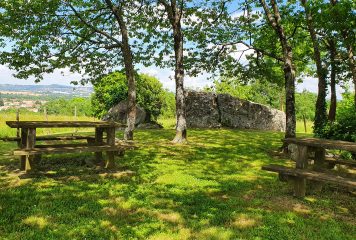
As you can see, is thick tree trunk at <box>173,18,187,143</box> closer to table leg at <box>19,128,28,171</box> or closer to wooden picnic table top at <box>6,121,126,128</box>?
wooden picnic table top at <box>6,121,126,128</box>

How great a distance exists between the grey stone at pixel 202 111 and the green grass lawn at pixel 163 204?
575 inches

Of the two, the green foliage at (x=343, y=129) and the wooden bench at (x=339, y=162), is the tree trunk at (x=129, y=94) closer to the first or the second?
the green foliage at (x=343, y=129)

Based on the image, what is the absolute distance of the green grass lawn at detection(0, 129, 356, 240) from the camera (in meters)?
6.09

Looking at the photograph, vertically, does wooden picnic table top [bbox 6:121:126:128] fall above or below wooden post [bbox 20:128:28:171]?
above

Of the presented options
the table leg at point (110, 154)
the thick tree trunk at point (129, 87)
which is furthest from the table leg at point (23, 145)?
the thick tree trunk at point (129, 87)

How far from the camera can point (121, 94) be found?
32594 mm

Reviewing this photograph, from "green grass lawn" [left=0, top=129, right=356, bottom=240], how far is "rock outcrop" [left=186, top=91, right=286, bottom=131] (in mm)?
14806

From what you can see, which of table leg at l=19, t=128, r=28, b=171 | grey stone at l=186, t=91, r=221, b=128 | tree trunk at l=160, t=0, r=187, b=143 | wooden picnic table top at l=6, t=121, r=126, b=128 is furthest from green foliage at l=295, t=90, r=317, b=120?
table leg at l=19, t=128, r=28, b=171

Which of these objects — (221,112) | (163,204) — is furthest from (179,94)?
(221,112)

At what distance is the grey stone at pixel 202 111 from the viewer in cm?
2716

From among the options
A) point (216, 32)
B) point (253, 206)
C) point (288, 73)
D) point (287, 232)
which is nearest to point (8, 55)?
point (216, 32)

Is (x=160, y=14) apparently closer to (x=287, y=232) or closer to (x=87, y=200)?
(x=87, y=200)

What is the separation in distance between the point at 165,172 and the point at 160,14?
38.5ft

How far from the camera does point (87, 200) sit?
7.84 meters
